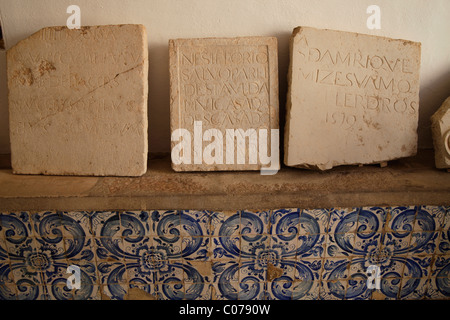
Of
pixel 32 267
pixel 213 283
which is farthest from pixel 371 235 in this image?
pixel 32 267

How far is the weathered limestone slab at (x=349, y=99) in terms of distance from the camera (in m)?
1.98

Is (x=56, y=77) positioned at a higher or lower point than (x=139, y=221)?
higher

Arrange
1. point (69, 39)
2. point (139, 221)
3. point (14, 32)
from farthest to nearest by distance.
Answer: point (14, 32), point (69, 39), point (139, 221)

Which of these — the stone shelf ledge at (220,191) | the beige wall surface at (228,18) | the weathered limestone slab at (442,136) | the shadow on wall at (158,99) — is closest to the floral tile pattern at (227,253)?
the stone shelf ledge at (220,191)

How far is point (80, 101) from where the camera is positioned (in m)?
1.97

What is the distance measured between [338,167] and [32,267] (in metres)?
1.89

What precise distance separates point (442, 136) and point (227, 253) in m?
1.43

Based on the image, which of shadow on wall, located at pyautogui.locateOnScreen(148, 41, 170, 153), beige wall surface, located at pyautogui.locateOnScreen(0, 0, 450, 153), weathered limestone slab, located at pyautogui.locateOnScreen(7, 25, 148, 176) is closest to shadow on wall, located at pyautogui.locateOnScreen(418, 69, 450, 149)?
beige wall surface, located at pyautogui.locateOnScreen(0, 0, 450, 153)

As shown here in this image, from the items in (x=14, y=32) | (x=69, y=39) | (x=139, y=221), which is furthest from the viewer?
(x=14, y=32)

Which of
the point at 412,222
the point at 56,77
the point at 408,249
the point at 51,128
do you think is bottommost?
the point at 408,249

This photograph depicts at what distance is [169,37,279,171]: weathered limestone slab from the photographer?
200 cm

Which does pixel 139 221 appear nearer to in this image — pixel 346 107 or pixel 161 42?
pixel 161 42

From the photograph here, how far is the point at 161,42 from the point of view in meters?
2.12

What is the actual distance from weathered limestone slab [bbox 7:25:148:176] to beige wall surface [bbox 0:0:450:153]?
193mm
